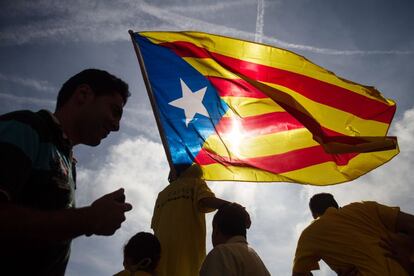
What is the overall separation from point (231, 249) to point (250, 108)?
2638mm

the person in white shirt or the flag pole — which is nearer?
the person in white shirt

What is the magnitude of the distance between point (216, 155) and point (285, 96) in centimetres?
134

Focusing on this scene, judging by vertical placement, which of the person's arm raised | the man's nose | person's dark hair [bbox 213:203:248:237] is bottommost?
the person's arm raised

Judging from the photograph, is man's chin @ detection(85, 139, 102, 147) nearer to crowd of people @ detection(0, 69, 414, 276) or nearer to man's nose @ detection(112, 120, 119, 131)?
crowd of people @ detection(0, 69, 414, 276)

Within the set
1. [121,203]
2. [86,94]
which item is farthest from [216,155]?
[121,203]

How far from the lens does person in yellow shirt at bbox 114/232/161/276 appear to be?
3759 millimetres

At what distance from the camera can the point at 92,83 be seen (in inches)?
85.7

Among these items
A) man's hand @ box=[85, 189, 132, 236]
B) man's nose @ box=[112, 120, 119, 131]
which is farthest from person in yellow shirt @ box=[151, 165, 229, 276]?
man's hand @ box=[85, 189, 132, 236]

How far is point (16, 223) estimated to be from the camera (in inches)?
50.9

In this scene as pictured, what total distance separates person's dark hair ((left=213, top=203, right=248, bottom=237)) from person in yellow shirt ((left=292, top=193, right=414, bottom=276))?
2.21 ft

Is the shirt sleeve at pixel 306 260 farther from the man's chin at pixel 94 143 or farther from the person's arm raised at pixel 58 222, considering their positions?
the person's arm raised at pixel 58 222

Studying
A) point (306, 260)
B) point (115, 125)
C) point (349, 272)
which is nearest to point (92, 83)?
point (115, 125)

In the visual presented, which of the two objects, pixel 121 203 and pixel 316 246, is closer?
pixel 121 203

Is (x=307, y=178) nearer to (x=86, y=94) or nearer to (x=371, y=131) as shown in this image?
(x=371, y=131)
